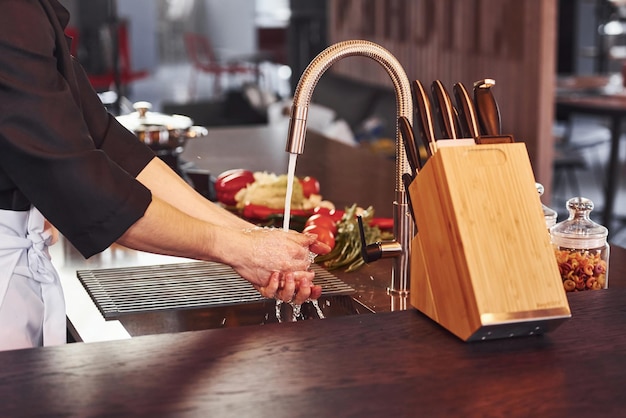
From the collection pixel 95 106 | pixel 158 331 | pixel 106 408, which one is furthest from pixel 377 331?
pixel 95 106

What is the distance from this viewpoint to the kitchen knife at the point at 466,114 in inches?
56.3

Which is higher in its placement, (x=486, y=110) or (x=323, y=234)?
(x=486, y=110)

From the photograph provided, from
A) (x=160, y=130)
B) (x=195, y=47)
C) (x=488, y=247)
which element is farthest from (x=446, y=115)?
(x=195, y=47)

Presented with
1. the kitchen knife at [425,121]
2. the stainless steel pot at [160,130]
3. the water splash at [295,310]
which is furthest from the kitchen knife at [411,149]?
the stainless steel pot at [160,130]

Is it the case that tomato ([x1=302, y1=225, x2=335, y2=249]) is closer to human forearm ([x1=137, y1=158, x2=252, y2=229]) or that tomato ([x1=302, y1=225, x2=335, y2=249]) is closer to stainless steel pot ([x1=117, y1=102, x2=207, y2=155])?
human forearm ([x1=137, y1=158, x2=252, y2=229])

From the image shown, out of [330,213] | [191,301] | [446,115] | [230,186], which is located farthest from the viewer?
[230,186]

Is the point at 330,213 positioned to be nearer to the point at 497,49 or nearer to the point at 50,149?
the point at 50,149

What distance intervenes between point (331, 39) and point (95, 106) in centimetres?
658

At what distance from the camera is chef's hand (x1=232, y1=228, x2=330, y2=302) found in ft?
5.39

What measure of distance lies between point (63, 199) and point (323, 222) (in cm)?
83

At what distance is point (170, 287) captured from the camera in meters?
1.97

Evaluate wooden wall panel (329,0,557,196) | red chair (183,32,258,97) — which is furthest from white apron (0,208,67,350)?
red chair (183,32,258,97)

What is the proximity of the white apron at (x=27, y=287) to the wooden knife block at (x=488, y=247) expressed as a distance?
692mm

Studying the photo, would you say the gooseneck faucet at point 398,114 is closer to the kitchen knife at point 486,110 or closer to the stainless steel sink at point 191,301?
the stainless steel sink at point 191,301
